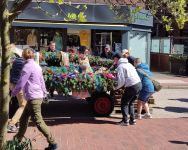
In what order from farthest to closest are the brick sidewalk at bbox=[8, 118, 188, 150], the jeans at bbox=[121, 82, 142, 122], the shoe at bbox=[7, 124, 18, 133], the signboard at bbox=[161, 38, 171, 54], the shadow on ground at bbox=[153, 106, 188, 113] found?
the signboard at bbox=[161, 38, 171, 54] < the shadow on ground at bbox=[153, 106, 188, 113] < the jeans at bbox=[121, 82, 142, 122] < the shoe at bbox=[7, 124, 18, 133] < the brick sidewalk at bbox=[8, 118, 188, 150]

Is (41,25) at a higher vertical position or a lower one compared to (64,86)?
higher

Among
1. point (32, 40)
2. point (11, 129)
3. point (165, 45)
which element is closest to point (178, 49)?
point (165, 45)

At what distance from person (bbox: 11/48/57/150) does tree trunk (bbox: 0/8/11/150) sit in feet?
5.83

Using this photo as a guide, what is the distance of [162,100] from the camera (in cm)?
1487

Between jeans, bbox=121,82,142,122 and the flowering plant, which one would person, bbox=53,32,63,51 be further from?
jeans, bbox=121,82,142,122

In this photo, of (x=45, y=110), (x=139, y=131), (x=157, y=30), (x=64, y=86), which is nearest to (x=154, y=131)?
(x=139, y=131)

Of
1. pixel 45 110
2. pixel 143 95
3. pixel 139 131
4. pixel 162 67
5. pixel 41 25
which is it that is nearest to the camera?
pixel 139 131

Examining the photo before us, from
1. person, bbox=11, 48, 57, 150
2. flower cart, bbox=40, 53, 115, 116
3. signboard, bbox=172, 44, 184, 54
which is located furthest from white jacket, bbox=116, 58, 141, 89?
signboard, bbox=172, 44, 184, 54

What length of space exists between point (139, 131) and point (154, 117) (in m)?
1.91

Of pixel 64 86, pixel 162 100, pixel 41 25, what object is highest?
pixel 41 25

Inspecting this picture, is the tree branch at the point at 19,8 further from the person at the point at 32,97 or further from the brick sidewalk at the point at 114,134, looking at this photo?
the brick sidewalk at the point at 114,134

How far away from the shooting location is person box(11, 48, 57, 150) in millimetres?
7371

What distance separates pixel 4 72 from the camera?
521 centimetres

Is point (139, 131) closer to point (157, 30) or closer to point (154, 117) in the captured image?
point (154, 117)
